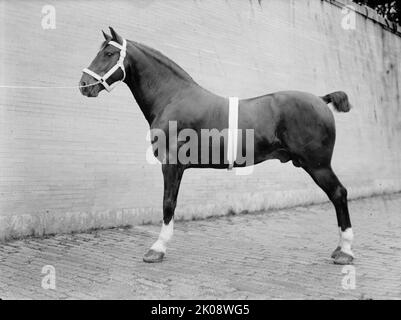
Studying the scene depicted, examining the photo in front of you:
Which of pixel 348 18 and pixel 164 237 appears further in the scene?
pixel 348 18

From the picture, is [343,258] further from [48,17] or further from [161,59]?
[48,17]

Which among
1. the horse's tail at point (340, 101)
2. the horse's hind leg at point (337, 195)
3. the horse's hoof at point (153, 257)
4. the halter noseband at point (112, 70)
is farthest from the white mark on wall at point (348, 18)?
the horse's hoof at point (153, 257)

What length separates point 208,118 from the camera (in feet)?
15.6

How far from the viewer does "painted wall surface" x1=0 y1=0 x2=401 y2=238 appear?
592cm

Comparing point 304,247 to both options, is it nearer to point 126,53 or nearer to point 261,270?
point 261,270

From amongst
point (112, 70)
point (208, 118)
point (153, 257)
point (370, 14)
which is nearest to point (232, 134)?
point (208, 118)

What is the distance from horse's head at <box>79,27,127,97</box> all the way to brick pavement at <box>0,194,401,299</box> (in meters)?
1.77

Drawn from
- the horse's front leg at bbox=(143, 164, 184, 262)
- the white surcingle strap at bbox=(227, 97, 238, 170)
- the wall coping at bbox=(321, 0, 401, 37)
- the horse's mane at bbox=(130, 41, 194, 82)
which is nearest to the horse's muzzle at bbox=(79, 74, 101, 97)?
the horse's mane at bbox=(130, 41, 194, 82)

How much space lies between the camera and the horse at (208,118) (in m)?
4.68

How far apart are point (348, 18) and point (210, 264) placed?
928cm

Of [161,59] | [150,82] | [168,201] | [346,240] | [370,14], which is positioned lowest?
[346,240]

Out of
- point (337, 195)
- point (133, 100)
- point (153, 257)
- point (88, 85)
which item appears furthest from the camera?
point (133, 100)

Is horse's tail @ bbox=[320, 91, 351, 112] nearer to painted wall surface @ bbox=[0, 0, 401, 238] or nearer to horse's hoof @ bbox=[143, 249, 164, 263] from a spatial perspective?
horse's hoof @ bbox=[143, 249, 164, 263]

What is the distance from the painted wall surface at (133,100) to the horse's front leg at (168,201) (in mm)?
2025
